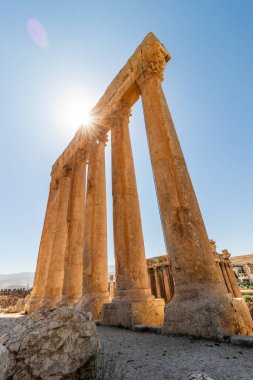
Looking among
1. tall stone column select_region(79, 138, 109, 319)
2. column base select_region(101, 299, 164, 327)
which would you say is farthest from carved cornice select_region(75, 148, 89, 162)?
column base select_region(101, 299, 164, 327)

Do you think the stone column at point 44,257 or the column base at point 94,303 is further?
the stone column at point 44,257

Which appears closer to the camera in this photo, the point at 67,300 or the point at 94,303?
the point at 94,303

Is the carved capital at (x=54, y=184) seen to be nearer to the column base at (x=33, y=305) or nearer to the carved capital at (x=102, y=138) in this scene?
the carved capital at (x=102, y=138)

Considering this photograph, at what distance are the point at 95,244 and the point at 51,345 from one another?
6.55 meters

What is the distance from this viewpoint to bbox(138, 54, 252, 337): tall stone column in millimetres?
3797

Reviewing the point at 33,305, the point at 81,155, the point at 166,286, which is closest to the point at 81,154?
the point at 81,155

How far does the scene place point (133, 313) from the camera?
551 centimetres

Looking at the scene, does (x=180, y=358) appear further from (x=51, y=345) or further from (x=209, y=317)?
(x=51, y=345)

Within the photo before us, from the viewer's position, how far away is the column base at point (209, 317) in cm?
364

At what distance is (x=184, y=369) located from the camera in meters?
2.42

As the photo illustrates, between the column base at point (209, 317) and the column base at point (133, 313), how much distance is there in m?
1.40

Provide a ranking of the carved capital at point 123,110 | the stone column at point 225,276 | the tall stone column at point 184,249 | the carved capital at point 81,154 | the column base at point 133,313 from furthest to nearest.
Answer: the stone column at point 225,276
the carved capital at point 81,154
the carved capital at point 123,110
the column base at point 133,313
the tall stone column at point 184,249

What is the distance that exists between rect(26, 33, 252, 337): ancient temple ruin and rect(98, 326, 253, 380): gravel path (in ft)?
1.67

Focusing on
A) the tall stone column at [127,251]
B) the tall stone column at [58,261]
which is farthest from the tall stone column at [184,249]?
the tall stone column at [58,261]
